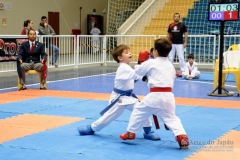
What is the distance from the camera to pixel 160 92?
476 centimetres

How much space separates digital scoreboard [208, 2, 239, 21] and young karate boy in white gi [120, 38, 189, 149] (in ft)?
13.5

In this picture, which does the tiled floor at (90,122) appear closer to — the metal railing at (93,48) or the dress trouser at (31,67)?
the dress trouser at (31,67)

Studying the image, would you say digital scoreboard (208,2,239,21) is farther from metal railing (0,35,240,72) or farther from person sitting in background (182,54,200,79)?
metal railing (0,35,240,72)

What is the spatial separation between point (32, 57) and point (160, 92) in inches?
233

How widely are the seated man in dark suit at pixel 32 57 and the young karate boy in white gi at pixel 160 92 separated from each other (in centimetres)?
537

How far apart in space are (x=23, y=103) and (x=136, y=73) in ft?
11.7

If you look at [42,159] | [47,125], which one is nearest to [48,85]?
[47,125]

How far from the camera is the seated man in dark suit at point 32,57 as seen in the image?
32.2 ft

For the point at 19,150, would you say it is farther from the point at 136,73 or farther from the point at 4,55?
the point at 4,55

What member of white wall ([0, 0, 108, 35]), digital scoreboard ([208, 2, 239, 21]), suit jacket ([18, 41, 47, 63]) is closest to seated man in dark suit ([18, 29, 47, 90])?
suit jacket ([18, 41, 47, 63])

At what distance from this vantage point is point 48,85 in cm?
1055

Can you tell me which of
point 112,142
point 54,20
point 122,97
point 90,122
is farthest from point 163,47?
point 54,20

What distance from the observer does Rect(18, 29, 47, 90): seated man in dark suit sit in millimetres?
9805

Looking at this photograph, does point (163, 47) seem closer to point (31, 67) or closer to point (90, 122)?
point (90, 122)
